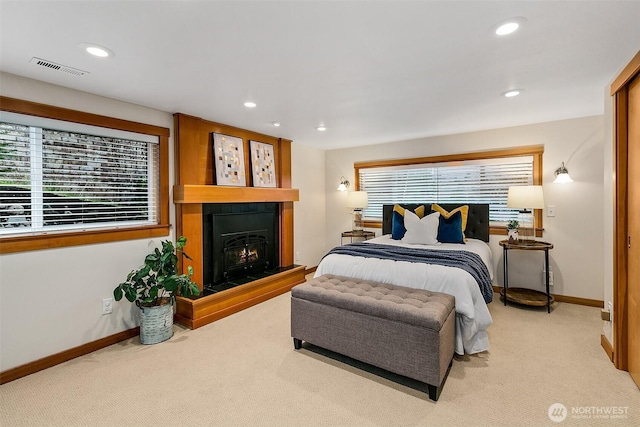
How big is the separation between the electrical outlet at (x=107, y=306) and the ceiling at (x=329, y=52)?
1.90 m

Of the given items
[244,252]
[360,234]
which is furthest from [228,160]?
[360,234]

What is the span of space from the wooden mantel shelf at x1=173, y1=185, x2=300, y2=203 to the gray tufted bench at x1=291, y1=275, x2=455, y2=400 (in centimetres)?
160

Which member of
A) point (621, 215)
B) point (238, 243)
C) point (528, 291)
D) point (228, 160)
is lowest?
point (528, 291)

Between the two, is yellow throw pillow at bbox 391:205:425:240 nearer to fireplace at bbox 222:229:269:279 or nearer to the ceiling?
the ceiling

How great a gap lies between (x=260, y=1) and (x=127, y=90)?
1.85 metres

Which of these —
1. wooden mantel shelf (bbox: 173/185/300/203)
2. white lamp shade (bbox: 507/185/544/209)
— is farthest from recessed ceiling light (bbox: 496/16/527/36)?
wooden mantel shelf (bbox: 173/185/300/203)

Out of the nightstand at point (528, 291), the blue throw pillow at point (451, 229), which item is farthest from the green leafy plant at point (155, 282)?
the nightstand at point (528, 291)

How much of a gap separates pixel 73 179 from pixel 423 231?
3.76 metres

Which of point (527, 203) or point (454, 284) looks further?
point (527, 203)

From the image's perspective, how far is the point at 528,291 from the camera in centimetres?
386

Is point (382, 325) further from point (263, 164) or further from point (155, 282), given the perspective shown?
point (263, 164)

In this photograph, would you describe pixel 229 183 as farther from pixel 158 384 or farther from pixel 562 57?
pixel 562 57

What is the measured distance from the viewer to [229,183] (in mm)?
3842

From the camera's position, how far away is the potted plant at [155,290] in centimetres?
281
